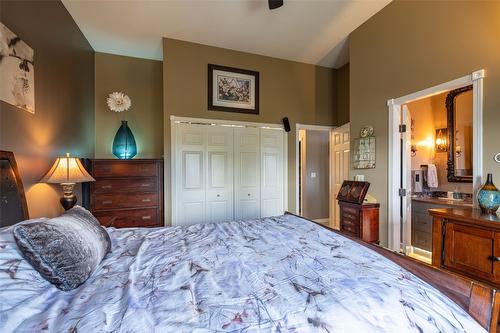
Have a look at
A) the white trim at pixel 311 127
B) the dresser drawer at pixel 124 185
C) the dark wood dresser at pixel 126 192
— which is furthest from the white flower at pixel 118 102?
the white trim at pixel 311 127

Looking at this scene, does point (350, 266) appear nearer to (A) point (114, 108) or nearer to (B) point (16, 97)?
(B) point (16, 97)

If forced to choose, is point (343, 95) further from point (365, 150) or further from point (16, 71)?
point (16, 71)

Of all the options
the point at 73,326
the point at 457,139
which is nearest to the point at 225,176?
the point at 73,326

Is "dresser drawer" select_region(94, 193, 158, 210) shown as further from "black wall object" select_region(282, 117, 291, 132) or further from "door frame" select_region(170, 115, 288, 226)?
"black wall object" select_region(282, 117, 291, 132)

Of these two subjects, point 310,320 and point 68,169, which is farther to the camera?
point 68,169

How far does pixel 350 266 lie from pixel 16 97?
8.02 ft

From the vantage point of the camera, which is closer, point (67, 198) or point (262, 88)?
point (67, 198)

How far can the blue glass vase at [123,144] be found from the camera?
11.4 feet

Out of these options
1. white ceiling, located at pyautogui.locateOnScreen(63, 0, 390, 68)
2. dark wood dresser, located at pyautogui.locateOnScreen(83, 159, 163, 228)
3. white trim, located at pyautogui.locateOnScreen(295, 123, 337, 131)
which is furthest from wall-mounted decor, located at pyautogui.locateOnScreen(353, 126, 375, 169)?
dark wood dresser, located at pyautogui.locateOnScreen(83, 159, 163, 228)

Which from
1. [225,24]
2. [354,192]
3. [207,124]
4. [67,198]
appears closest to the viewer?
[67,198]

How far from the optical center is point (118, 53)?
148 inches

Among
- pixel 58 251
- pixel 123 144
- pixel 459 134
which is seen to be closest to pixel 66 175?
pixel 123 144

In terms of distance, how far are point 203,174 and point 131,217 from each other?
1133 mm

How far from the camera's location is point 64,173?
212cm
